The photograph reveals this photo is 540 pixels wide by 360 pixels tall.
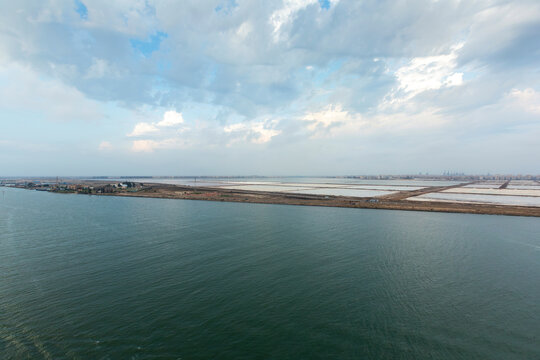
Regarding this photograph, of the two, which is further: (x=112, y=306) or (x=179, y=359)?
(x=112, y=306)

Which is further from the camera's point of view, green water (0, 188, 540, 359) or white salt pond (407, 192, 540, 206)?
white salt pond (407, 192, 540, 206)

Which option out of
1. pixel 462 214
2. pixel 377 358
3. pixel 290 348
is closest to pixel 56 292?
pixel 290 348

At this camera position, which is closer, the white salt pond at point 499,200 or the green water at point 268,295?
the green water at point 268,295

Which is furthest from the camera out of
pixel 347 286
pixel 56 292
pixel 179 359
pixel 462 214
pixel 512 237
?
pixel 462 214

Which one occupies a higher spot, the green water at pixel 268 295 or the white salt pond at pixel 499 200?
the white salt pond at pixel 499 200

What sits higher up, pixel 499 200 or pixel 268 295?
pixel 499 200

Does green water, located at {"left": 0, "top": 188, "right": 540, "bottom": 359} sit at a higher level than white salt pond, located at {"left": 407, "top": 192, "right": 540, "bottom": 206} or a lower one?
lower

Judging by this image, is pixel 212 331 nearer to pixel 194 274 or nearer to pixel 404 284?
pixel 194 274

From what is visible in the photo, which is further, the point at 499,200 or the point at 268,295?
the point at 499,200
